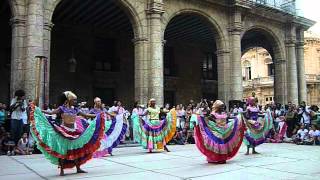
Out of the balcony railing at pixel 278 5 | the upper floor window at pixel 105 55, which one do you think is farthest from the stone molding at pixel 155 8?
the balcony railing at pixel 278 5

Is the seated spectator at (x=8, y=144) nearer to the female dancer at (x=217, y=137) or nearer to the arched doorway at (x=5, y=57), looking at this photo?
the female dancer at (x=217, y=137)

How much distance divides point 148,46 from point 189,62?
10.5 metres

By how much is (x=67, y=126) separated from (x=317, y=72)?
45.1m

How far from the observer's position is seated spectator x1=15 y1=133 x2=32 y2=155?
39.6 ft

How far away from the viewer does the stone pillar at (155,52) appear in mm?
17828

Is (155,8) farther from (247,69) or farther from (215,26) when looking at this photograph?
(247,69)

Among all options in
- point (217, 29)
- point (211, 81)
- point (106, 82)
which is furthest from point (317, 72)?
point (106, 82)

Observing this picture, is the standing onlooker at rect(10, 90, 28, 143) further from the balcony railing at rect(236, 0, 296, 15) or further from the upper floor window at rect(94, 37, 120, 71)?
the balcony railing at rect(236, 0, 296, 15)

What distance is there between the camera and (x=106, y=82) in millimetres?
23312

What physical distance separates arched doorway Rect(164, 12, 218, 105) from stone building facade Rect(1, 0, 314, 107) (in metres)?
0.07

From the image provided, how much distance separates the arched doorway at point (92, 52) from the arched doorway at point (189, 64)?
3280mm

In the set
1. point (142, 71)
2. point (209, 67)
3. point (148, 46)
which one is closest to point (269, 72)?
point (209, 67)

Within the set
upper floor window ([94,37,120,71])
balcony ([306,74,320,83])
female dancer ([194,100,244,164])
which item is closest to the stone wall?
upper floor window ([94,37,120,71])

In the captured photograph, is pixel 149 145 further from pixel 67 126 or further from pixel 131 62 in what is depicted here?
pixel 131 62
